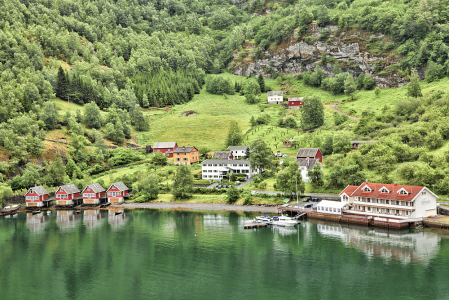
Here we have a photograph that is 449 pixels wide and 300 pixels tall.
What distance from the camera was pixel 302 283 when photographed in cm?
4144

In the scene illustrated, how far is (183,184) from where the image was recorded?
286ft

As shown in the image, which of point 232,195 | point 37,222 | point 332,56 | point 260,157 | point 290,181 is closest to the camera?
point 290,181

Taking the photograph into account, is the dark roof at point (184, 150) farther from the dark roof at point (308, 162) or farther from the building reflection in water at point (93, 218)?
the dark roof at point (308, 162)

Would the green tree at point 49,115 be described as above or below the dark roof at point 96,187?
above

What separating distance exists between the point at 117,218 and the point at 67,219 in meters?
10.9

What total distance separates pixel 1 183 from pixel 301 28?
15020 cm

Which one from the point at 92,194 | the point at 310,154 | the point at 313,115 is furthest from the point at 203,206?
the point at 313,115

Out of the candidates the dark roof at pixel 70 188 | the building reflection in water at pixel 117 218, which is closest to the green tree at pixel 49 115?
the dark roof at pixel 70 188

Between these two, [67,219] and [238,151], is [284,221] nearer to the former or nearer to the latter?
[238,151]

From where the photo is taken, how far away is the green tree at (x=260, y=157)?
301ft

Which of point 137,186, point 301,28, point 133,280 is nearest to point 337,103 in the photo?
point 301,28

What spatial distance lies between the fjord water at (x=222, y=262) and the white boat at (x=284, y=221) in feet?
6.21

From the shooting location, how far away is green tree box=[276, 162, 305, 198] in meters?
76.4

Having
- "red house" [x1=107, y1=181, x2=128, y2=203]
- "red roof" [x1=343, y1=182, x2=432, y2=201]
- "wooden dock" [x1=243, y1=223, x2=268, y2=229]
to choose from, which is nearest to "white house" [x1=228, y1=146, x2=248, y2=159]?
"red house" [x1=107, y1=181, x2=128, y2=203]
